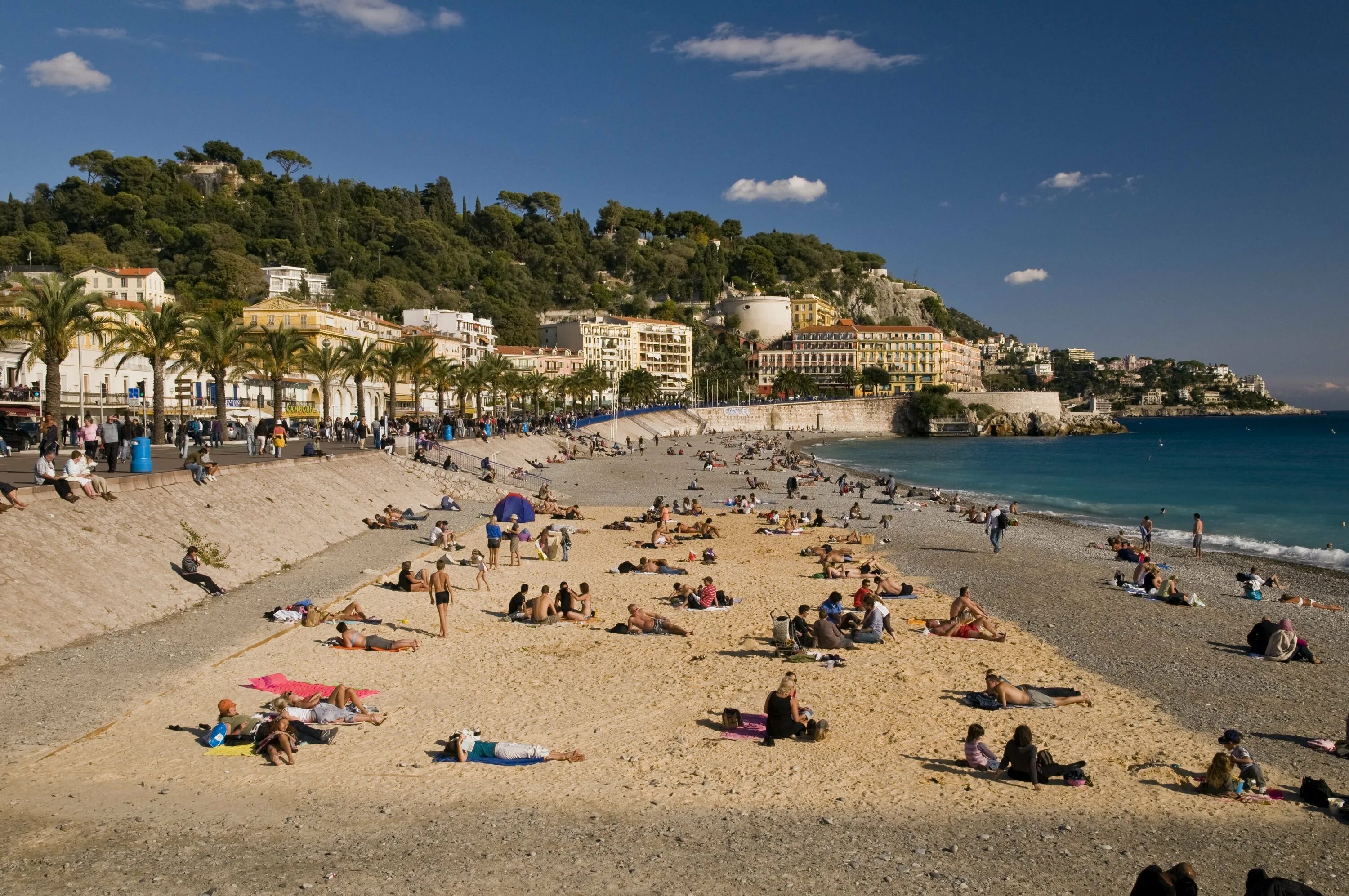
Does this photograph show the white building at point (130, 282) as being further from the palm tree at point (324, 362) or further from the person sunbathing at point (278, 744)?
the person sunbathing at point (278, 744)

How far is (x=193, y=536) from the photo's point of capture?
15.5 metres

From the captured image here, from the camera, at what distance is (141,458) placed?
1825 cm

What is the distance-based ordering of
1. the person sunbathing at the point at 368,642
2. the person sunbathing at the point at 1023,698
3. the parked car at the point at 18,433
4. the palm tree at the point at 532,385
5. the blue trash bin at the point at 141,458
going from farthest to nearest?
the palm tree at the point at 532,385
the parked car at the point at 18,433
the blue trash bin at the point at 141,458
the person sunbathing at the point at 368,642
the person sunbathing at the point at 1023,698

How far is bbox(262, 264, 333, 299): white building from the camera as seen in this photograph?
3915 inches

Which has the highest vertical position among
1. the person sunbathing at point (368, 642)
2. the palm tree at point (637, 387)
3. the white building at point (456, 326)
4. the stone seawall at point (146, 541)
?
the white building at point (456, 326)

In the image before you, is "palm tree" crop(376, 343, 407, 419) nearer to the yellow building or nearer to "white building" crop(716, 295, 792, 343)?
"white building" crop(716, 295, 792, 343)

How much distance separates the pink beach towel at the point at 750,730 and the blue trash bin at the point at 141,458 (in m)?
14.9

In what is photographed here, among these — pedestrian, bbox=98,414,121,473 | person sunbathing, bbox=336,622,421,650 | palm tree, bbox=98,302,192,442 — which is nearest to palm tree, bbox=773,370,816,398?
palm tree, bbox=98,302,192,442

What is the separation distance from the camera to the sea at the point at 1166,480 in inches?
1066

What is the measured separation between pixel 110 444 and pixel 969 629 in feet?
57.6

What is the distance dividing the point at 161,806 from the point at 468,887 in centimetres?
285

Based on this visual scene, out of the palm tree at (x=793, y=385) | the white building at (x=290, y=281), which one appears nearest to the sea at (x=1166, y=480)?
the palm tree at (x=793, y=385)

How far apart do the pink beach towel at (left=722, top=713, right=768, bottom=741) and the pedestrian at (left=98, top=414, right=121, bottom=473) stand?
613 inches

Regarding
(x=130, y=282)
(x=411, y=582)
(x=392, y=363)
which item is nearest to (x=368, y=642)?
(x=411, y=582)
